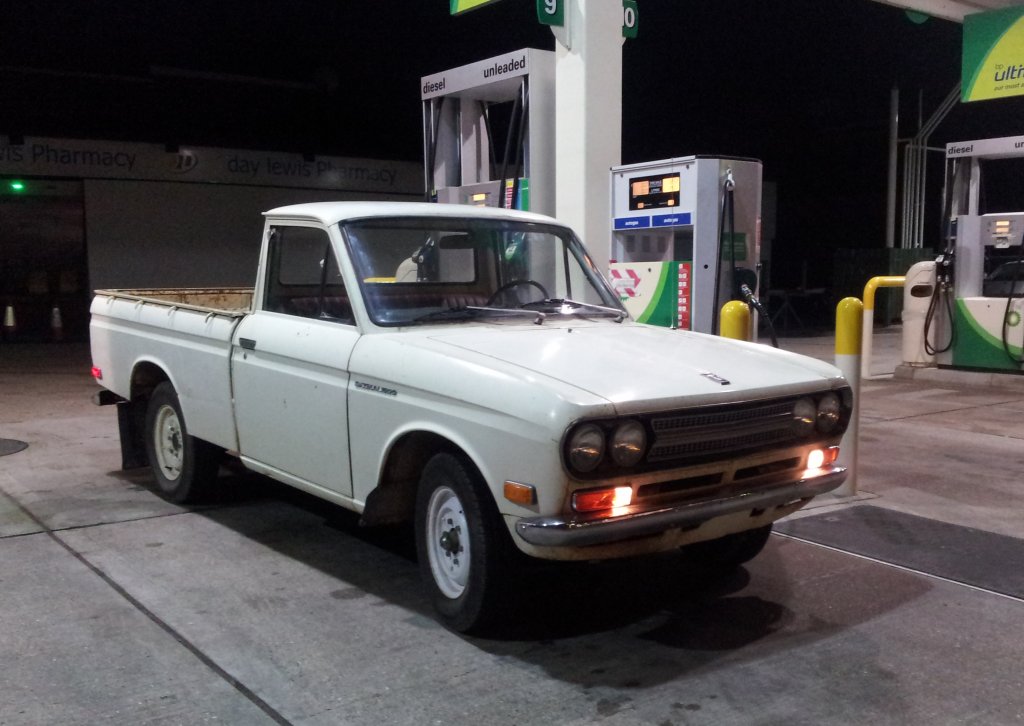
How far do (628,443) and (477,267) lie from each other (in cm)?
197

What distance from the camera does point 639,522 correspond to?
3.55m

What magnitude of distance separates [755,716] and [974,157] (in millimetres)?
10028

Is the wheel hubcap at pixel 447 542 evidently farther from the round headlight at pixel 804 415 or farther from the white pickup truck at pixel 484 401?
the round headlight at pixel 804 415

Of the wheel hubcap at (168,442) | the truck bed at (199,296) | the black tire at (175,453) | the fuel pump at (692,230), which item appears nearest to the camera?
the black tire at (175,453)

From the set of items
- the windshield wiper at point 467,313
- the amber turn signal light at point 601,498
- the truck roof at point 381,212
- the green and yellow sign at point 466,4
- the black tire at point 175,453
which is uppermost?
the green and yellow sign at point 466,4

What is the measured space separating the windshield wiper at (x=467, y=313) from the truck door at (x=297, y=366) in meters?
0.35

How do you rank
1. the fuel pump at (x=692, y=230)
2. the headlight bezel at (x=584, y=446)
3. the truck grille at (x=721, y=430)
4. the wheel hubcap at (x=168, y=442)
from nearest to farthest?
1. the headlight bezel at (x=584, y=446)
2. the truck grille at (x=721, y=430)
3. the wheel hubcap at (x=168, y=442)
4. the fuel pump at (x=692, y=230)

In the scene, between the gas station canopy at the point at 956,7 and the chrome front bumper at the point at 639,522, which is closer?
the chrome front bumper at the point at 639,522

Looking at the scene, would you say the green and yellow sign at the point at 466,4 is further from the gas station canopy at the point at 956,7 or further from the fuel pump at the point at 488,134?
the gas station canopy at the point at 956,7

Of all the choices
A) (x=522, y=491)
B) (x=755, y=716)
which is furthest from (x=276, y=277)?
(x=755, y=716)

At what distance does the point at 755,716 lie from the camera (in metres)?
3.29

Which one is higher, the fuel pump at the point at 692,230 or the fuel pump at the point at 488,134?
the fuel pump at the point at 488,134

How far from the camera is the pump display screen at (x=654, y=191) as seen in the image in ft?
25.3

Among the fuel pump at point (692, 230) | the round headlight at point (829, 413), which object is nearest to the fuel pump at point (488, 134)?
the fuel pump at point (692, 230)
